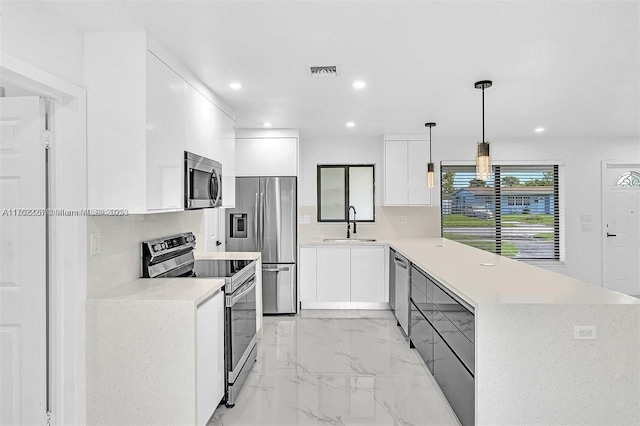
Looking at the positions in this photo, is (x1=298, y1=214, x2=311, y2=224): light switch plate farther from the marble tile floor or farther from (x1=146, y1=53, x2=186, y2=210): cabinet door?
(x1=146, y1=53, x2=186, y2=210): cabinet door

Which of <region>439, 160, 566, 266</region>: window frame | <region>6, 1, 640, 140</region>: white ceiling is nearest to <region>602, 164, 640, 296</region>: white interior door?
<region>439, 160, 566, 266</region>: window frame

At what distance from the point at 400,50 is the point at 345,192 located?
11.2 feet

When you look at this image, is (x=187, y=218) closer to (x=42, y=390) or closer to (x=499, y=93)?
(x=42, y=390)

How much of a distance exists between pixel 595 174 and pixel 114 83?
6171 millimetres

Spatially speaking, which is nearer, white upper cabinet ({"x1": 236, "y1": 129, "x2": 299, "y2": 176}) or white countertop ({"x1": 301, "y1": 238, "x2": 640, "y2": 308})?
white countertop ({"x1": 301, "y1": 238, "x2": 640, "y2": 308})

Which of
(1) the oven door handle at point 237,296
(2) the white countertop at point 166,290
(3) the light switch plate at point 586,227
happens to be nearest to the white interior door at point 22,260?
(2) the white countertop at point 166,290

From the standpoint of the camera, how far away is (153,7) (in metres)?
1.94

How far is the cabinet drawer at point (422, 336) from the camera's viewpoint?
3.16 metres

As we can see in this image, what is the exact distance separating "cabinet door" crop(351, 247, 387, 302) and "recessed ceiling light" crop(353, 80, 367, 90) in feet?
8.09

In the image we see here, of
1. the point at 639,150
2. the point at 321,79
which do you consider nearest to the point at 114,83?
the point at 321,79

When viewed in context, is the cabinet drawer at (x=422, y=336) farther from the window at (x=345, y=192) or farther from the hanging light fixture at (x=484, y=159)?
the window at (x=345, y=192)

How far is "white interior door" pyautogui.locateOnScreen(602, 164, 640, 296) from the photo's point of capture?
5645 mm

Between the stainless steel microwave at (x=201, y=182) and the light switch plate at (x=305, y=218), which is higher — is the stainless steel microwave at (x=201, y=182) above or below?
above

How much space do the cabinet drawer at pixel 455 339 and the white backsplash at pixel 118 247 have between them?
2157 millimetres
